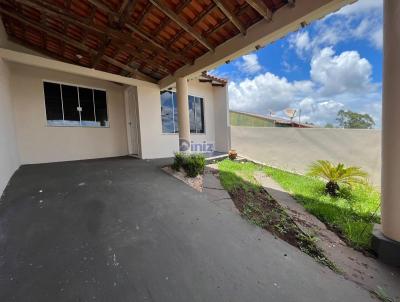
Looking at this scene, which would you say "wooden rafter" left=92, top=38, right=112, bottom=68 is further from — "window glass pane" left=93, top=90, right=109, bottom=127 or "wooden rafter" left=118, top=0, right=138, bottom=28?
"window glass pane" left=93, top=90, right=109, bottom=127

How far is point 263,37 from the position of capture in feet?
11.6

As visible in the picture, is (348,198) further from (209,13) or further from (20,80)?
(20,80)

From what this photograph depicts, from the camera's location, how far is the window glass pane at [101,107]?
6652mm

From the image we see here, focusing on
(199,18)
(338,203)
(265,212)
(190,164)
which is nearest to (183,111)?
(190,164)

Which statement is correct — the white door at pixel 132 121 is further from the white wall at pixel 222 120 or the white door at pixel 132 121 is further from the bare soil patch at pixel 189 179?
the white wall at pixel 222 120

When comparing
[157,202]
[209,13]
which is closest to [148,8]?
[209,13]

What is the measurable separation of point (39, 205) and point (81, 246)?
146cm

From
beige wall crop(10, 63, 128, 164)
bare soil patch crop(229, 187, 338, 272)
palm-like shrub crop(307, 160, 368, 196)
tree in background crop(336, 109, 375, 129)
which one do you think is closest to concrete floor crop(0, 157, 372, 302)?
bare soil patch crop(229, 187, 338, 272)

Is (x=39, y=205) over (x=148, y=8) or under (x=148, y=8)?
under

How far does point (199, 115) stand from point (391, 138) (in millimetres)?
7133

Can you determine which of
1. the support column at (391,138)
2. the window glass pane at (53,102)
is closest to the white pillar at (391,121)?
the support column at (391,138)

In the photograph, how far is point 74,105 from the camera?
6.16 m

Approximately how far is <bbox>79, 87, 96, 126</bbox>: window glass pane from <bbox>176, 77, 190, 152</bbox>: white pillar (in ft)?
10.4

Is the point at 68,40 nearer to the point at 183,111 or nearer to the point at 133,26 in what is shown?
the point at 133,26
